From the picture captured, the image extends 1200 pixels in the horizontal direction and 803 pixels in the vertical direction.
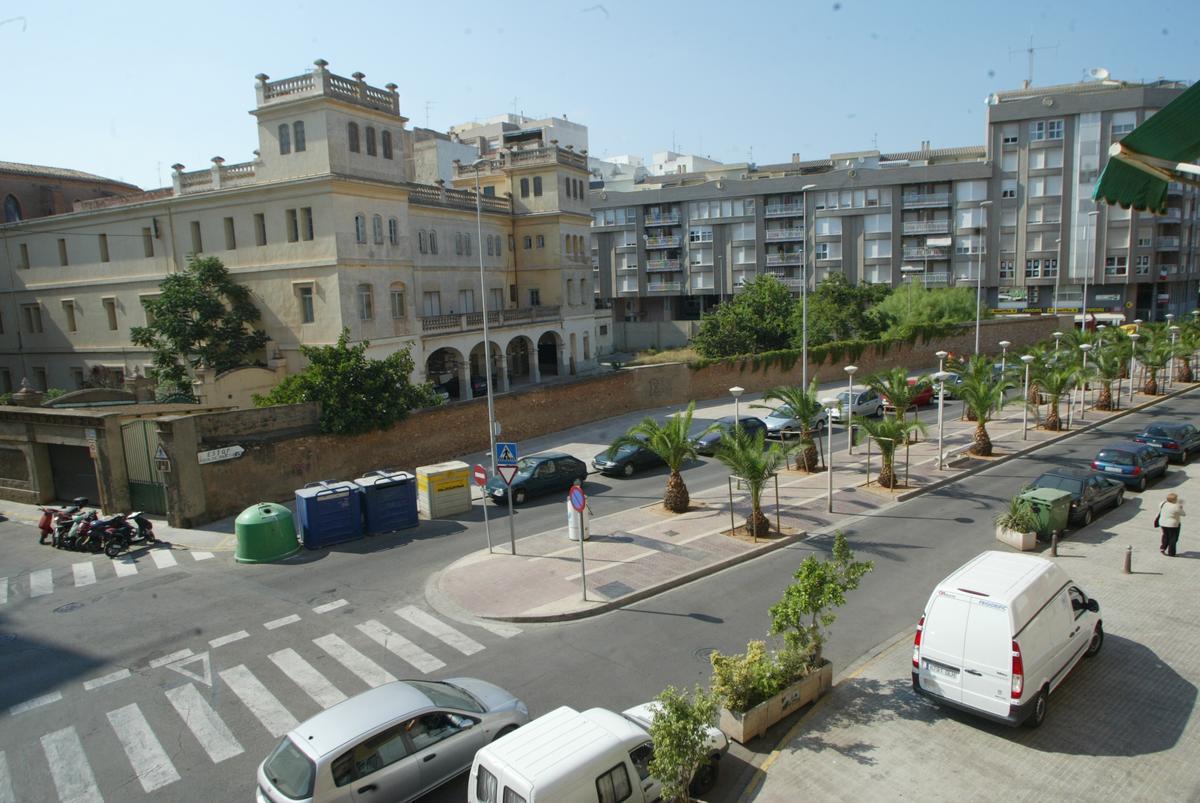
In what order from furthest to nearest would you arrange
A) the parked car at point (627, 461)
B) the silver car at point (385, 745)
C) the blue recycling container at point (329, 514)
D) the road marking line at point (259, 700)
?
the parked car at point (627, 461) < the blue recycling container at point (329, 514) < the road marking line at point (259, 700) < the silver car at point (385, 745)

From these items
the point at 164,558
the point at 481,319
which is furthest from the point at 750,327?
the point at 164,558

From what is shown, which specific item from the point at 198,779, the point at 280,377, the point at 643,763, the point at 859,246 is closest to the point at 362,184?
the point at 280,377

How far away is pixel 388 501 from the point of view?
21969 mm

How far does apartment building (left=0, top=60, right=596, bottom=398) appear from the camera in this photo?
3494cm

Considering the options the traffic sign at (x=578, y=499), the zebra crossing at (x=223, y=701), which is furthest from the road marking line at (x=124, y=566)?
the traffic sign at (x=578, y=499)

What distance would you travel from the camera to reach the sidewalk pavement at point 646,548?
16344mm

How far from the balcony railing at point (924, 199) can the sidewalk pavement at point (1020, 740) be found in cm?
6808

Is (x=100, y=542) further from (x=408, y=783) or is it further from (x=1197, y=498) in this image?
(x=1197, y=498)

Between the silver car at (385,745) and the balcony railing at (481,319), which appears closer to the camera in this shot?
the silver car at (385,745)

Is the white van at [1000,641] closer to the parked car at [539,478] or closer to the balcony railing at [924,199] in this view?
the parked car at [539,478]

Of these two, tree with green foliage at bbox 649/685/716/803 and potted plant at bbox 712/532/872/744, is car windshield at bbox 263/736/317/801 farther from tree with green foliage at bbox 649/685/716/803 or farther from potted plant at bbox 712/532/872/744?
potted plant at bbox 712/532/872/744

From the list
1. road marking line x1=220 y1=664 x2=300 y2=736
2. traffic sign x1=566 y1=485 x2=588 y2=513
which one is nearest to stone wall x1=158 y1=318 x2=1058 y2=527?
road marking line x1=220 y1=664 x2=300 y2=736

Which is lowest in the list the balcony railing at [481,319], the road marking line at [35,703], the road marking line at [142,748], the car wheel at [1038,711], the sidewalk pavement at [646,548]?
the sidewalk pavement at [646,548]

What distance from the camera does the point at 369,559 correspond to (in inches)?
780
